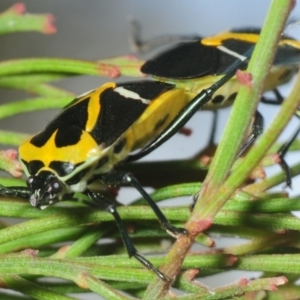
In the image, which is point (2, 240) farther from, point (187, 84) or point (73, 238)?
point (187, 84)

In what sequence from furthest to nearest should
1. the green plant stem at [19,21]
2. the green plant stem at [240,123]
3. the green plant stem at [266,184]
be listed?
the green plant stem at [19,21], the green plant stem at [266,184], the green plant stem at [240,123]

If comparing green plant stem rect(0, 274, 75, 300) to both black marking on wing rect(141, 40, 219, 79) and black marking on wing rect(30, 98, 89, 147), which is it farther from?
black marking on wing rect(141, 40, 219, 79)

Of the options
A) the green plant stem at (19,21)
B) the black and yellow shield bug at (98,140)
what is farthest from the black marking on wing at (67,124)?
the green plant stem at (19,21)

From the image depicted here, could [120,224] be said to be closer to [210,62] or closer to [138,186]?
[138,186]

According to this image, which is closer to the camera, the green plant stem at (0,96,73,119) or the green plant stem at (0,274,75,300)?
the green plant stem at (0,274,75,300)

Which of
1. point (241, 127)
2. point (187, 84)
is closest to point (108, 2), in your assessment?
point (187, 84)

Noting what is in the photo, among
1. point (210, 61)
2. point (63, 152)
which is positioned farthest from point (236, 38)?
point (63, 152)

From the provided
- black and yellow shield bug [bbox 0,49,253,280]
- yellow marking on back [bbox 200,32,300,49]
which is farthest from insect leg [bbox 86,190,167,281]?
yellow marking on back [bbox 200,32,300,49]

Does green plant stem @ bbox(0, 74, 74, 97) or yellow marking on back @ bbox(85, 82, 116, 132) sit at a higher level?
yellow marking on back @ bbox(85, 82, 116, 132)

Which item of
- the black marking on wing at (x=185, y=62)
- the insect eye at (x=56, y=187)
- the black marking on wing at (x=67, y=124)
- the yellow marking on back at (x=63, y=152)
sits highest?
the black marking on wing at (x=185, y=62)

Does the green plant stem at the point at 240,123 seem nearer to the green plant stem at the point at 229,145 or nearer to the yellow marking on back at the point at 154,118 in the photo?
the green plant stem at the point at 229,145

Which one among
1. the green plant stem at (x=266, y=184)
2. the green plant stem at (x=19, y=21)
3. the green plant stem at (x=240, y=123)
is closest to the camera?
the green plant stem at (x=240, y=123)
